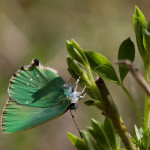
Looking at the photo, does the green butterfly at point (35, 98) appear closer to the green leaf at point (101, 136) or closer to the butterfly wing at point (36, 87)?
the butterfly wing at point (36, 87)

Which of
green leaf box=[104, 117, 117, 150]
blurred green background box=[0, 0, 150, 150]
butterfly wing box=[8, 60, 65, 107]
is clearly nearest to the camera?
green leaf box=[104, 117, 117, 150]

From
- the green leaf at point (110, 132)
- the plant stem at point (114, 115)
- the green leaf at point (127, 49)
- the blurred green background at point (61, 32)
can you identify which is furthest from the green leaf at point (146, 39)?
the blurred green background at point (61, 32)

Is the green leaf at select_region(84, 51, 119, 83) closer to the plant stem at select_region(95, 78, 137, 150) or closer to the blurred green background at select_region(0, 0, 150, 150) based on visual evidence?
the plant stem at select_region(95, 78, 137, 150)

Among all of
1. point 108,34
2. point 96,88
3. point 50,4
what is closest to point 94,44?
point 108,34

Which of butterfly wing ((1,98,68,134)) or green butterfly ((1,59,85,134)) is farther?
butterfly wing ((1,98,68,134))

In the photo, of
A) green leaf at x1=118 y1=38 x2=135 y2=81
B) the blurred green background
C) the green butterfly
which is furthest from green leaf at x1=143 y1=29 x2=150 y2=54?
the blurred green background

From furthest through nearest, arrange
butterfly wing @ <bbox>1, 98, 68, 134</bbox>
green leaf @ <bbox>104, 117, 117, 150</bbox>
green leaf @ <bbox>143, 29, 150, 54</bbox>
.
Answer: butterfly wing @ <bbox>1, 98, 68, 134</bbox>
green leaf @ <bbox>104, 117, 117, 150</bbox>
green leaf @ <bbox>143, 29, 150, 54</bbox>

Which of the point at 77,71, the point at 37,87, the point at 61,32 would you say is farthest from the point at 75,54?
the point at 61,32
